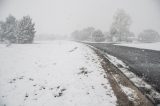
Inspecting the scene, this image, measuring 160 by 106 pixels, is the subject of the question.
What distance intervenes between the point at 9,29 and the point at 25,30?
11.7 m

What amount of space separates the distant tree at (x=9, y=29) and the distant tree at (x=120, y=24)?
45202mm

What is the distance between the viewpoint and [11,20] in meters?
52.8

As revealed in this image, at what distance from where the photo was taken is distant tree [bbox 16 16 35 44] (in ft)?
144

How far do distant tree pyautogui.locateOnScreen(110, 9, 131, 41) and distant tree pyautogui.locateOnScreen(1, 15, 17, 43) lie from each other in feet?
148

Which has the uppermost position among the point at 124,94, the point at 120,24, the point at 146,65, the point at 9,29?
the point at 120,24

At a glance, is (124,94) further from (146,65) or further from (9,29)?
(9,29)

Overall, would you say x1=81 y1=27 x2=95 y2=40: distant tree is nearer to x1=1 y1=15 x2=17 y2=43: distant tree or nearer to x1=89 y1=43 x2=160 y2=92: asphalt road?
x1=1 y1=15 x2=17 y2=43: distant tree

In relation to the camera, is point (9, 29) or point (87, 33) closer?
point (9, 29)

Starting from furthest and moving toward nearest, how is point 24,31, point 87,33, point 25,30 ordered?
1. point 87,33
2. point 25,30
3. point 24,31

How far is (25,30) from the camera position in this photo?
43.9 m

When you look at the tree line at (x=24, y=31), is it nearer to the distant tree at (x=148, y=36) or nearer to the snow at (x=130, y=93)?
the snow at (x=130, y=93)

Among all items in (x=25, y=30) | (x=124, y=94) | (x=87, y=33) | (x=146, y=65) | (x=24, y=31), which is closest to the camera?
(x=124, y=94)

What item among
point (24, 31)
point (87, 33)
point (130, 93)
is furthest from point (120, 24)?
point (130, 93)

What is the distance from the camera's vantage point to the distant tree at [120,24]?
199 feet
